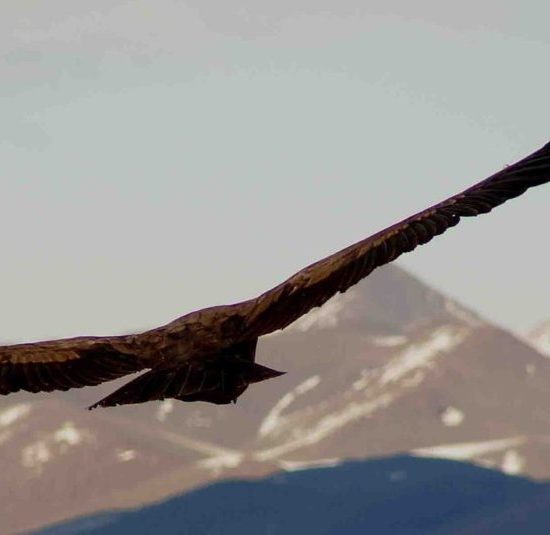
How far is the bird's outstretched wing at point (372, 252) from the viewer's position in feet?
46.2

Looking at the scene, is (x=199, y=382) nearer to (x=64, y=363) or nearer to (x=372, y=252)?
(x=64, y=363)

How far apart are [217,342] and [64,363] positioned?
1227 millimetres

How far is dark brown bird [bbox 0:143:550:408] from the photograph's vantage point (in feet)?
46.5

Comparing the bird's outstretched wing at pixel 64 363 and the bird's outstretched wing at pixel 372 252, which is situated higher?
the bird's outstretched wing at pixel 372 252

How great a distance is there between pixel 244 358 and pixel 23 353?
1633 mm

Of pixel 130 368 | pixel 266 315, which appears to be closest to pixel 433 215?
pixel 266 315

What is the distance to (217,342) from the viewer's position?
14.2 metres

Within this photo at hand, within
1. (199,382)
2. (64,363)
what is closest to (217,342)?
(199,382)

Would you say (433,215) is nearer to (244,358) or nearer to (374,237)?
(374,237)

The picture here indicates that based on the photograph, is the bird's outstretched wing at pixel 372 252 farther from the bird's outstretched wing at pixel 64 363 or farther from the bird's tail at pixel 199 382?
the bird's outstretched wing at pixel 64 363

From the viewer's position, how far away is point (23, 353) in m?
14.6

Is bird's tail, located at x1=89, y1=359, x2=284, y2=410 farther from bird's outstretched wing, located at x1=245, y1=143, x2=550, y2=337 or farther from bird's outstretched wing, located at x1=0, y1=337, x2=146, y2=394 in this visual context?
bird's outstretched wing, located at x1=245, y1=143, x2=550, y2=337

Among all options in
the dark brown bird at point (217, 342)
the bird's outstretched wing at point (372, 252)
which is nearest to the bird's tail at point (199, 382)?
the dark brown bird at point (217, 342)

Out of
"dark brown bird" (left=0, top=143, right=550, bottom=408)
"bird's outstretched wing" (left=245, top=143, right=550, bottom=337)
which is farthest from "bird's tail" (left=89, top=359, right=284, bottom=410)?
"bird's outstretched wing" (left=245, top=143, right=550, bottom=337)
